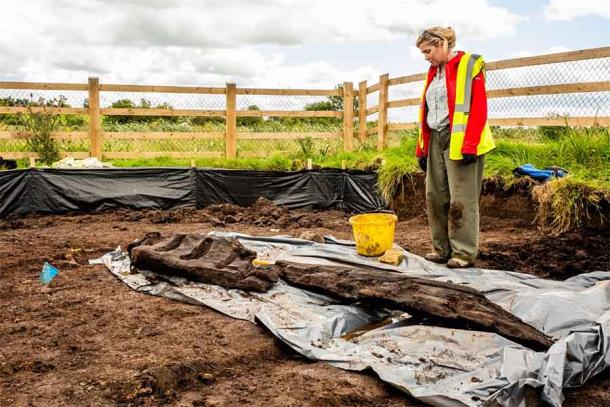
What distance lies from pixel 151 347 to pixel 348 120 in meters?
9.61

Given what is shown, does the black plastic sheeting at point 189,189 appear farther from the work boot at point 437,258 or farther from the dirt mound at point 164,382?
the dirt mound at point 164,382

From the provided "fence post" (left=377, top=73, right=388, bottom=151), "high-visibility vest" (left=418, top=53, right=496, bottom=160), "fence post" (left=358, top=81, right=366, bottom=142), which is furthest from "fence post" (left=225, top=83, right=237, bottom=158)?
"high-visibility vest" (left=418, top=53, right=496, bottom=160)

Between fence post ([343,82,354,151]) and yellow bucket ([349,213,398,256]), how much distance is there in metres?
7.38

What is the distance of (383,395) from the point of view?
2443 millimetres

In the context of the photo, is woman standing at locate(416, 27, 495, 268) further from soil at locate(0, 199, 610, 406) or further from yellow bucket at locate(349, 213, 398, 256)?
soil at locate(0, 199, 610, 406)

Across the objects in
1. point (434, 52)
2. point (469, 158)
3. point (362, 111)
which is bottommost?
point (469, 158)

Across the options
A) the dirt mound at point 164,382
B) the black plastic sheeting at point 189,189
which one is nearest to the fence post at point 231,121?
the black plastic sheeting at point 189,189

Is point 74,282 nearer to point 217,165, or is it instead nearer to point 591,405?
point 591,405

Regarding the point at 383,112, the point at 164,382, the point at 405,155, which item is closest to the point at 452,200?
the point at 164,382

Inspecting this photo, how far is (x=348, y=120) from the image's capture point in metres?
12.1

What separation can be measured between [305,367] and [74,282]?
2340mm

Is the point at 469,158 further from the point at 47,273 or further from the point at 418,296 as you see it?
the point at 47,273

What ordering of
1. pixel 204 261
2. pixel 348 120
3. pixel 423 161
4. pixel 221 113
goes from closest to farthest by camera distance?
pixel 204 261 → pixel 423 161 → pixel 221 113 → pixel 348 120

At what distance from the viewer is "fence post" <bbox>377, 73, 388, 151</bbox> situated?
1107 cm
